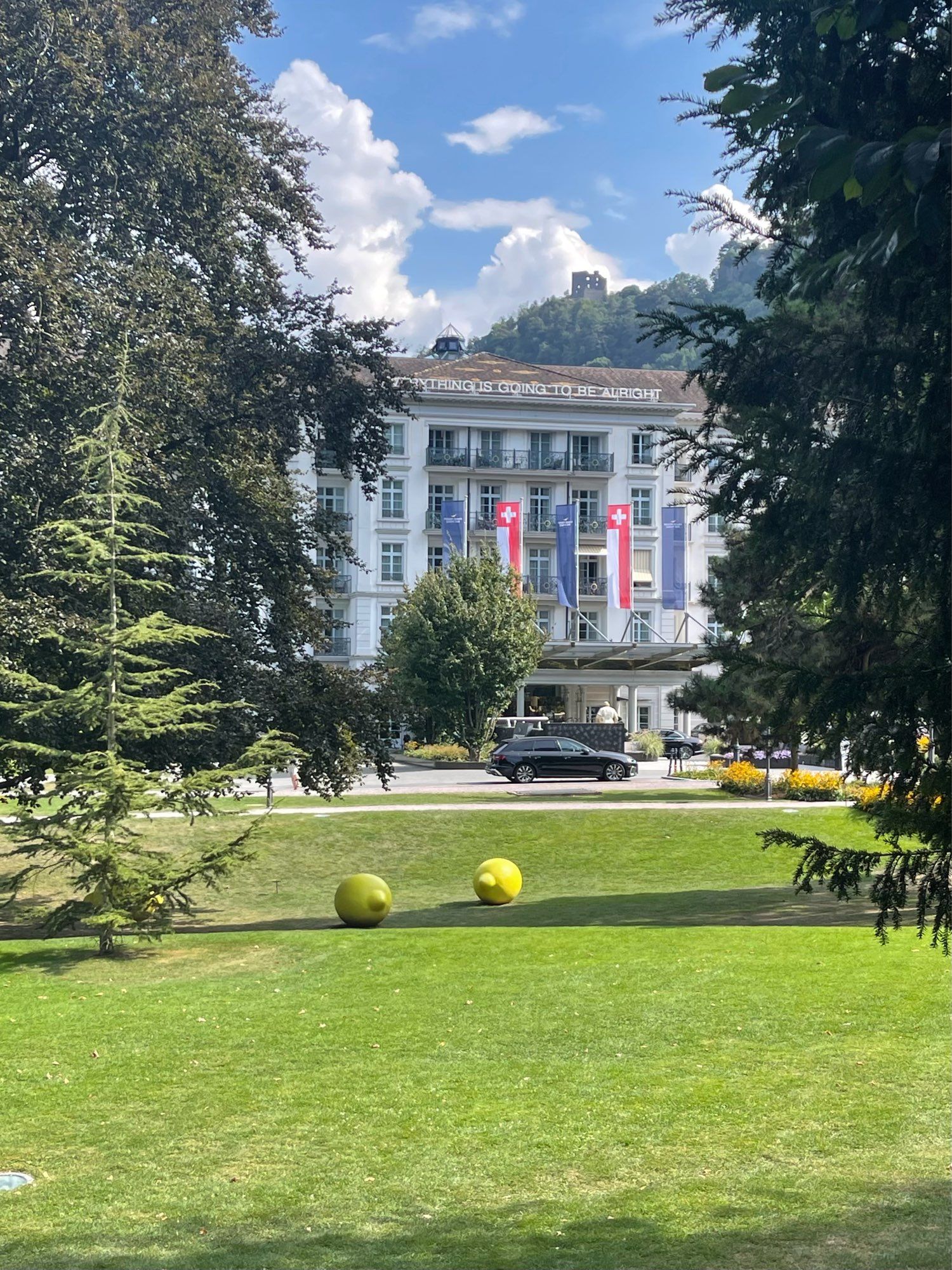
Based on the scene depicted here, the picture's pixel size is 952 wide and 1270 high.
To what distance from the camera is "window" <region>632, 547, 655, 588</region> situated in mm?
75125

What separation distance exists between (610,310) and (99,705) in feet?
268

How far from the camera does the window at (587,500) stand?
247ft

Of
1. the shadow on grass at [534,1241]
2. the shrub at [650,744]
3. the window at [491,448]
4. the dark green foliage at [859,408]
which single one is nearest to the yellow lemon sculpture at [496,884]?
the shadow on grass at [534,1241]

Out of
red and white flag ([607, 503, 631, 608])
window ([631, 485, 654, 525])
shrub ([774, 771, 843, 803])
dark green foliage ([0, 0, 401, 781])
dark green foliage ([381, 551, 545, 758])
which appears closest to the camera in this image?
dark green foliage ([0, 0, 401, 781])

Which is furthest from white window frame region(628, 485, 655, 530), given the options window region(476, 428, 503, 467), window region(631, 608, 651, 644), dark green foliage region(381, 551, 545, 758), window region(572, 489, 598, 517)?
dark green foliage region(381, 551, 545, 758)

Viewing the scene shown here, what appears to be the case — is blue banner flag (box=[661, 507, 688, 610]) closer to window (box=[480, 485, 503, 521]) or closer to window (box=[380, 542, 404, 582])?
window (box=[480, 485, 503, 521])

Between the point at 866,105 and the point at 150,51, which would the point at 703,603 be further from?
the point at 866,105

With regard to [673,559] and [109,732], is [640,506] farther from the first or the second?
[109,732]

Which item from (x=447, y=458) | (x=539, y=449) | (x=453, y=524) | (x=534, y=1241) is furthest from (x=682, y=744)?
(x=534, y=1241)

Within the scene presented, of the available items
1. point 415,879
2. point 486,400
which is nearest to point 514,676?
point 486,400

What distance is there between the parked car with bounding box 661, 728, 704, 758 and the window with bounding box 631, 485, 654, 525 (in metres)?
13.6

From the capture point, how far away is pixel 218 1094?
916 centimetres

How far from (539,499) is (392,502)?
347 inches

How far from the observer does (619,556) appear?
196ft
